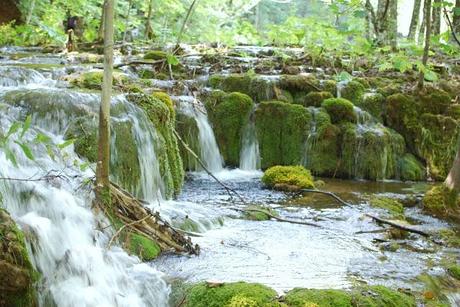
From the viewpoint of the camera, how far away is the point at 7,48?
14.2 metres

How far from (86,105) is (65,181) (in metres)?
1.90

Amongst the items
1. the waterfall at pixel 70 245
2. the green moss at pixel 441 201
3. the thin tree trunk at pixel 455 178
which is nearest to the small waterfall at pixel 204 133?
the green moss at pixel 441 201

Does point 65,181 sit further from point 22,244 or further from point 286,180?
point 286,180

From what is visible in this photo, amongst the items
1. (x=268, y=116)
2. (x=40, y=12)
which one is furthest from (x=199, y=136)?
(x=40, y=12)

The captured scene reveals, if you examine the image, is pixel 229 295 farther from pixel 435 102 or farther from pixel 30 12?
pixel 30 12

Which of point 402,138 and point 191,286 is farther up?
point 402,138

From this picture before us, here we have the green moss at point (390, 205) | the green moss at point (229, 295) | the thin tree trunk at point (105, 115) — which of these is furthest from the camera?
the green moss at point (390, 205)

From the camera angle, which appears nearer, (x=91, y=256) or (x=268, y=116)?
(x=91, y=256)

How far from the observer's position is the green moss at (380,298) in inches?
150

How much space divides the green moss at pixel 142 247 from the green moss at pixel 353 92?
8044 millimetres

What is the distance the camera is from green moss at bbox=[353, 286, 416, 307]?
381 centimetres

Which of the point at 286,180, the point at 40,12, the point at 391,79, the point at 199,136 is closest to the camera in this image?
the point at 286,180

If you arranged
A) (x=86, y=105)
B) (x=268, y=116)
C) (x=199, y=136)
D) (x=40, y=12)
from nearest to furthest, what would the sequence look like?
1. (x=86, y=105)
2. (x=199, y=136)
3. (x=268, y=116)
4. (x=40, y=12)

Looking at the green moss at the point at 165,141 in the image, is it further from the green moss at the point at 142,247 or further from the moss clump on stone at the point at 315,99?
the moss clump on stone at the point at 315,99
